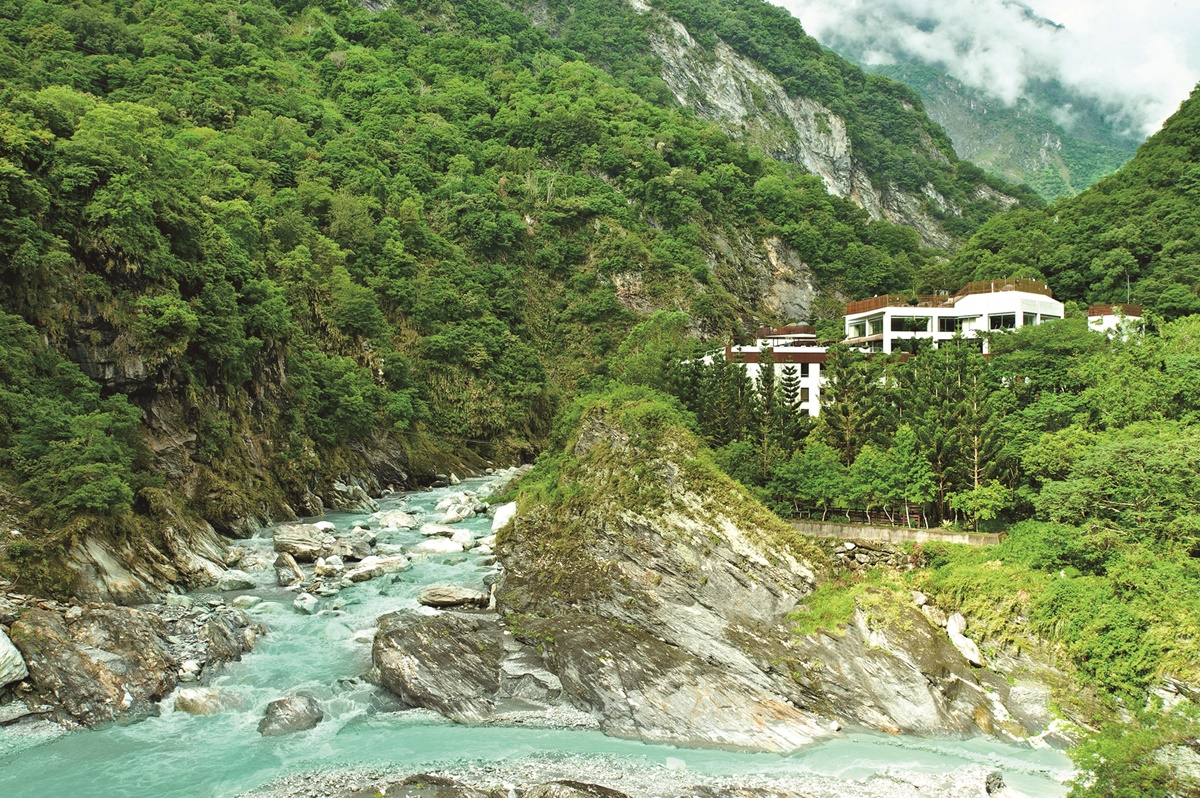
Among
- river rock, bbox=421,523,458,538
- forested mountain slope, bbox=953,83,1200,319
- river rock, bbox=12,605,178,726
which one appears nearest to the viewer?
river rock, bbox=12,605,178,726

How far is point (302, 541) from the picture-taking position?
31719mm

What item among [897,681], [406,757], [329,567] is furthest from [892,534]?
[329,567]

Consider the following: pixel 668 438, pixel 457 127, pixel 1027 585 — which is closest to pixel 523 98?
pixel 457 127

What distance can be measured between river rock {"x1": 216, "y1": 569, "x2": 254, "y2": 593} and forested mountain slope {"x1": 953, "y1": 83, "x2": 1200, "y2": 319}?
5513cm

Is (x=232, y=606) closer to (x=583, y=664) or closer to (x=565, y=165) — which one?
(x=583, y=664)

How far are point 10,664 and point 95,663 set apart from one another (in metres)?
1.79

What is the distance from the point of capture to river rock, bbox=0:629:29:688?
17781mm

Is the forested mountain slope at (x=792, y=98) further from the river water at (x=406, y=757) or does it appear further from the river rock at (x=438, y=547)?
the river water at (x=406, y=757)

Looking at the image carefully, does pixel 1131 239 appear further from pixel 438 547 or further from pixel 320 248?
pixel 320 248

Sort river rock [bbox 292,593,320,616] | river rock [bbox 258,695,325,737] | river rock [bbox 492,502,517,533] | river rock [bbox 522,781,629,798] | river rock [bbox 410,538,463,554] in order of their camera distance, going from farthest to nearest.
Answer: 1. river rock [bbox 492,502,517,533]
2. river rock [bbox 410,538,463,554]
3. river rock [bbox 292,593,320,616]
4. river rock [bbox 258,695,325,737]
5. river rock [bbox 522,781,629,798]

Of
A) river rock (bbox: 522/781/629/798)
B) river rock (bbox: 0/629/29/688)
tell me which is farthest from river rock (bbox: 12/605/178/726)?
river rock (bbox: 522/781/629/798)

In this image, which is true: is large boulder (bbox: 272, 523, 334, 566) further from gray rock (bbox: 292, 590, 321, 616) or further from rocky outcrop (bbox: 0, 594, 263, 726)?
rocky outcrop (bbox: 0, 594, 263, 726)

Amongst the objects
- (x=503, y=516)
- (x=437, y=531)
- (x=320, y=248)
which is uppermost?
(x=320, y=248)

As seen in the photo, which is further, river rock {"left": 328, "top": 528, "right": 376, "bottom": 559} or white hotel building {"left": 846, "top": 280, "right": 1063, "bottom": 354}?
white hotel building {"left": 846, "top": 280, "right": 1063, "bottom": 354}
